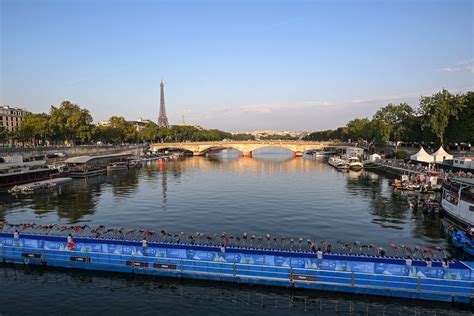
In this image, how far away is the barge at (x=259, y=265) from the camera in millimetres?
26016

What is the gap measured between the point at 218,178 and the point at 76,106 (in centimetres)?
8123

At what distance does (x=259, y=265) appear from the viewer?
28.9 metres

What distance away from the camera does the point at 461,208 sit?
46656 millimetres

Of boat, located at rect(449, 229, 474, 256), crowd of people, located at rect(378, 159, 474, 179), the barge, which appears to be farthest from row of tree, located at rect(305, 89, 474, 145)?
the barge

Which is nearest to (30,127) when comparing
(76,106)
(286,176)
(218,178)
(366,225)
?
(76,106)

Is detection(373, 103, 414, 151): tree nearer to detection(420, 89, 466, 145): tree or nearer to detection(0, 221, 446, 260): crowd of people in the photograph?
detection(420, 89, 466, 145): tree

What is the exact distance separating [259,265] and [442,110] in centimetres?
8973

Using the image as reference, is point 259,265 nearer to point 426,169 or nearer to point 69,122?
point 426,169

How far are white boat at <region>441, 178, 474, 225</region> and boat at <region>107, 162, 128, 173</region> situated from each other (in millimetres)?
95232

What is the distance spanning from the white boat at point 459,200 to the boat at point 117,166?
95.2 meters

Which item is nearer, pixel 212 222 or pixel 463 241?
pixel 463 241

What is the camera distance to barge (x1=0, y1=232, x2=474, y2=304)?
85.4 ft

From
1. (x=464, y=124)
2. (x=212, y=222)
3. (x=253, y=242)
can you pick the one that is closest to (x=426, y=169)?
(x=464, y=124)

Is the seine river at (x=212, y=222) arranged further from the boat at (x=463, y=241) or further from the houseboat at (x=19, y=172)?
the houseboat at (x=19, y=172)
